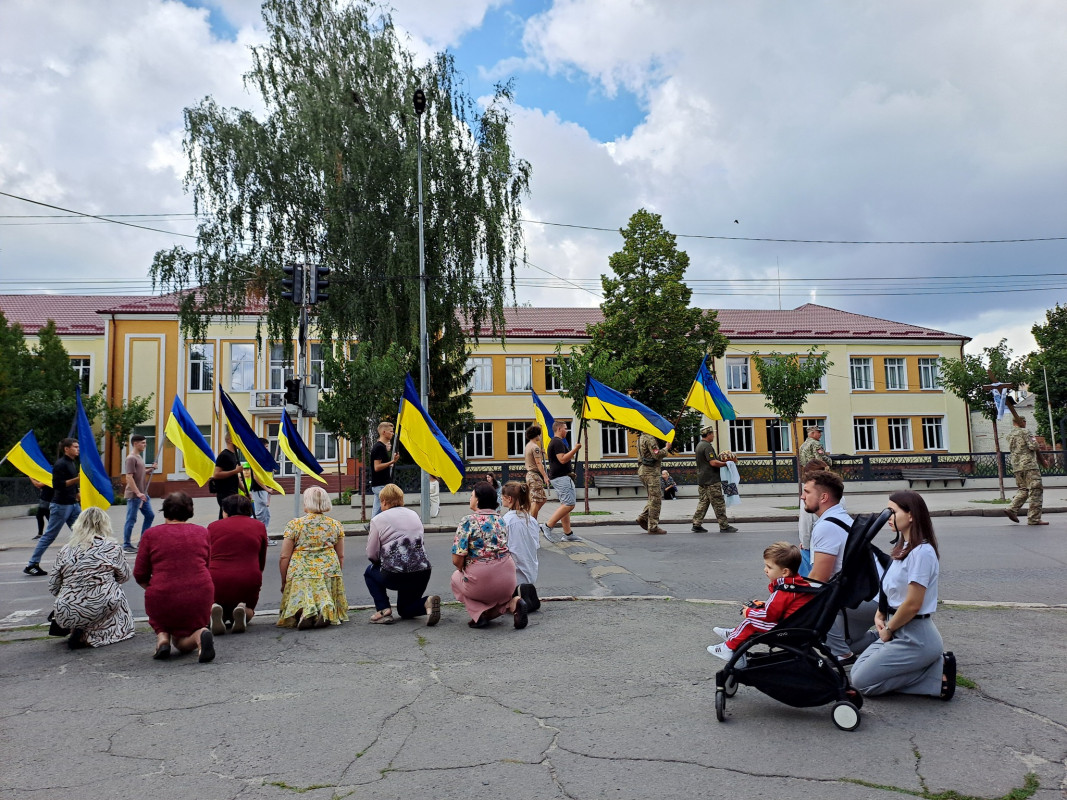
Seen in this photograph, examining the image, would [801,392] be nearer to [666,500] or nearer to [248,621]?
[666,500]

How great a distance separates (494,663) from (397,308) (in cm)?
1957

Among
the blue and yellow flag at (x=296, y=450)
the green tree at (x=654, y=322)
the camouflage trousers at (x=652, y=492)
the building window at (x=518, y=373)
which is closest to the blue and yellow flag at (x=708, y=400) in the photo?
the camouflage trousers at (x=652, y=492)

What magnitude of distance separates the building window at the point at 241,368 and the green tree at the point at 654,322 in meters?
17.2

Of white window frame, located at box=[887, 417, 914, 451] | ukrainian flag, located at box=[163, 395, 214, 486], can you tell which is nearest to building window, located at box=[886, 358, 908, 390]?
white window frame, located at box=[887, 417, 914, 451]

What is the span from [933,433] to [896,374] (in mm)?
4114

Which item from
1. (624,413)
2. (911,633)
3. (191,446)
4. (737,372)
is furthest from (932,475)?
(911,633)

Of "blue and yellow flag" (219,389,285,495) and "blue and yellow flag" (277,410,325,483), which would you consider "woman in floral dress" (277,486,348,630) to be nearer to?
"blue and yellow flag" (219,389,285,495)

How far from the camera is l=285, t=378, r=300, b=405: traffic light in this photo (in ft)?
51.3

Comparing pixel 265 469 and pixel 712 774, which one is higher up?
pixel 265 469

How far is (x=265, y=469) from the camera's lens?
12195mm

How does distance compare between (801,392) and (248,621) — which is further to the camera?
(801,392)

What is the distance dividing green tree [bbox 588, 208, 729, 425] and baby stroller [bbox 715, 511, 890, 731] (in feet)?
102

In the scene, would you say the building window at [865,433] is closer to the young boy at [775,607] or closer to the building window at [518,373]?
the building window at [518,373]

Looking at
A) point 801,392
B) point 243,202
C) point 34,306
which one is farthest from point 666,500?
point 34,306
